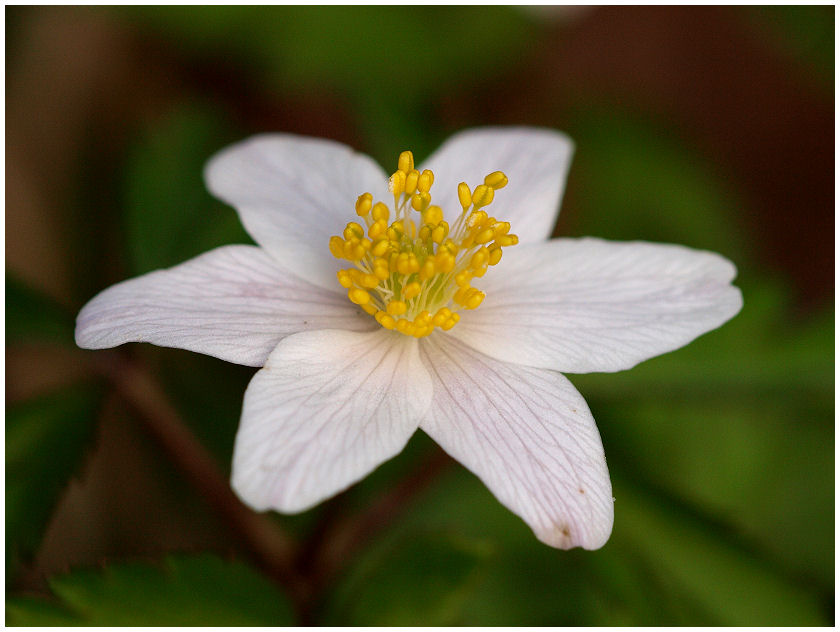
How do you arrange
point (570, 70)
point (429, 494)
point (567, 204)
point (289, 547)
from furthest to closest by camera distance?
point (570, 70)
point (567, 204)
point (429, 494)
point (289, 547)

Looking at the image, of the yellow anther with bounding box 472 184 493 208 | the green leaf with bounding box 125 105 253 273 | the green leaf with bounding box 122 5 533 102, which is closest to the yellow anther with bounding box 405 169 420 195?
the yellow anther with bounding box 472 184 493 208

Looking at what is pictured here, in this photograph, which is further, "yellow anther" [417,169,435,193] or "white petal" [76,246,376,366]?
"yellow anther" [417,169,435,193]

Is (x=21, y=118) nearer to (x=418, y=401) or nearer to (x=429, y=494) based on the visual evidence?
(x=429, y=494)

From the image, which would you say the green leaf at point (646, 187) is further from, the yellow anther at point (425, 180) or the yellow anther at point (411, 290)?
the yellow anther at point (411, 290)

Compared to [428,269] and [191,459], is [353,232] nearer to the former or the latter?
[428,269]

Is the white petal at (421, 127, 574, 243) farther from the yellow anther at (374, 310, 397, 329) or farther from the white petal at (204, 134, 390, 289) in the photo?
the yellow anther at (374, 310, 397, 329)

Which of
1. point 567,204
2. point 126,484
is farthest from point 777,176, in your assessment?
point 126,484
